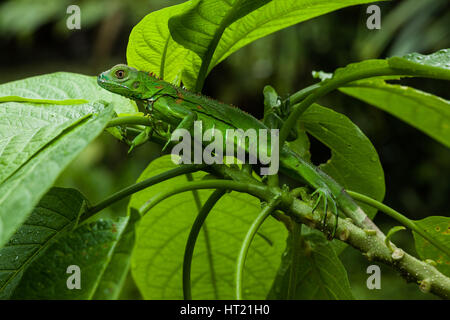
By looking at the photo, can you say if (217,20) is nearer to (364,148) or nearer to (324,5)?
(324,5)

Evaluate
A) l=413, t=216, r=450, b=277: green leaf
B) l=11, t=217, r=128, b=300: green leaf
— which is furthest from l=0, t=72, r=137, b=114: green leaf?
l=413, t=216, r=450, b=277: green leaf

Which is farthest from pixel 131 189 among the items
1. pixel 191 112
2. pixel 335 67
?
pixel 335 67

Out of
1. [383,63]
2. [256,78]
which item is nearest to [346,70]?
[383,63]

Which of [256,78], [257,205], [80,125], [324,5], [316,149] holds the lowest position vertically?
[80,125]

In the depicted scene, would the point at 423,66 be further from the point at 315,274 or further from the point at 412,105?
the point at 315,274

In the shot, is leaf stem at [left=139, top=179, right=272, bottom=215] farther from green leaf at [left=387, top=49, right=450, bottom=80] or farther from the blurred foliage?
the blurred foliage

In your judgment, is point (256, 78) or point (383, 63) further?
point (256, 78)
